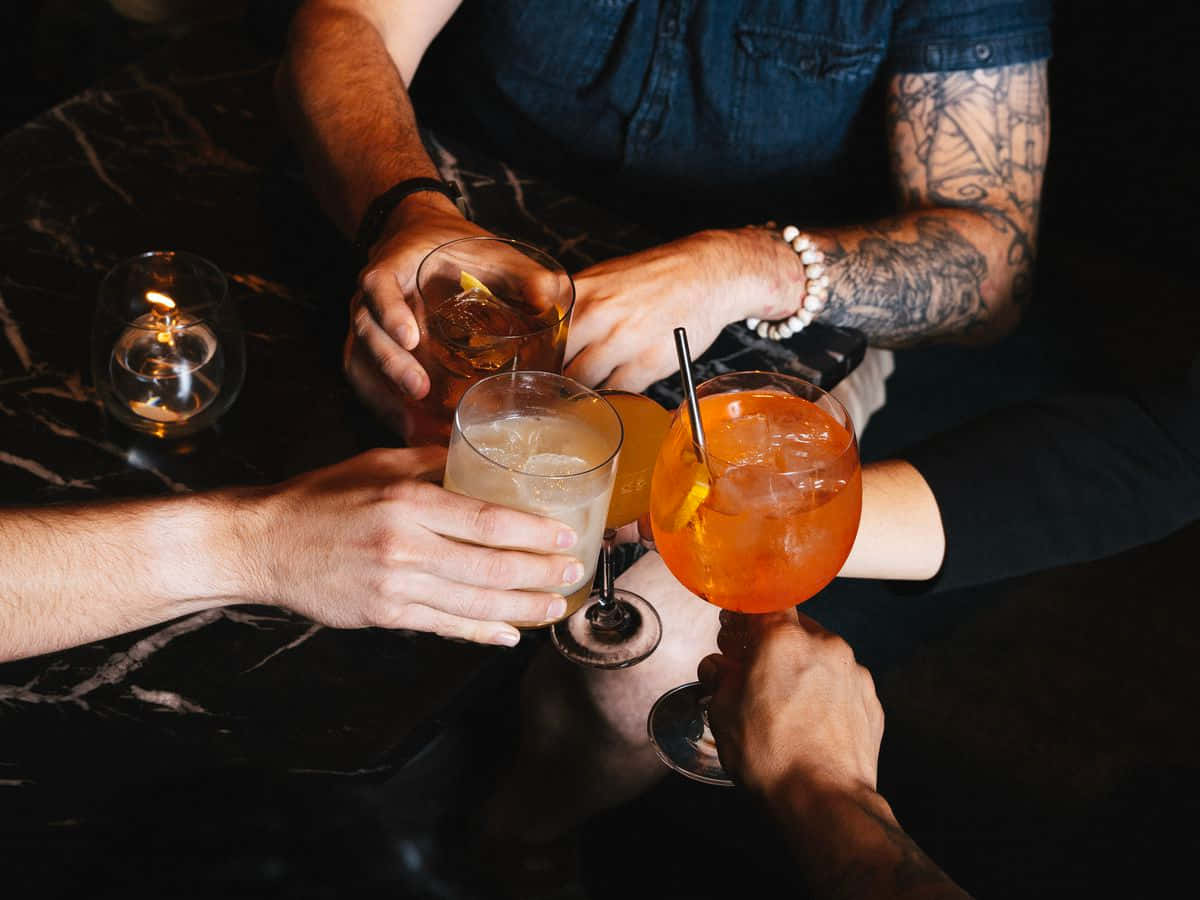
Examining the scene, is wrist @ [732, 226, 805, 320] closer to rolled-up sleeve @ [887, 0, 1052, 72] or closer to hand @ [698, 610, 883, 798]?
rolled-up sleeve @ [887, 0, 1052, 72]

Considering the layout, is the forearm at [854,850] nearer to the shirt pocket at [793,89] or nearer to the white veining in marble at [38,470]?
the white veining in marble at [38,470]

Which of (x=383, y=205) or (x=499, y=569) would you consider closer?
(x=499, y=569)

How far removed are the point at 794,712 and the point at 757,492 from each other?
9.3 inches

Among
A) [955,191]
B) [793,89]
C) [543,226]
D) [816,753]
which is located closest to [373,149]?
[543,226]

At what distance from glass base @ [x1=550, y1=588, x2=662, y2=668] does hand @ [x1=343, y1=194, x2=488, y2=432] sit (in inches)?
12.5

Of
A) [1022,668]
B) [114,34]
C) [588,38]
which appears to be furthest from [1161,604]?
[114,34]

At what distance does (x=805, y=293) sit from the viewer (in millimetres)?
1663

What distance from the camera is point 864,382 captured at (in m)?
1.91

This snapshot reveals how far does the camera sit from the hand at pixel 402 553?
40.7 inches

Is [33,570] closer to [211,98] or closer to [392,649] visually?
[392,649]

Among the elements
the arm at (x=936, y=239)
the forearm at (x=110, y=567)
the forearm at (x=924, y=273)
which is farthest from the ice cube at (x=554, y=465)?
the forearm at (x=924, y=273)

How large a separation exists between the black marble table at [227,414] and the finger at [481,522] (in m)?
0.16

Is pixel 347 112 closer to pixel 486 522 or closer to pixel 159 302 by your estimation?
pixel 159 302

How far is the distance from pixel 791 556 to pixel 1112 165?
2.64m
